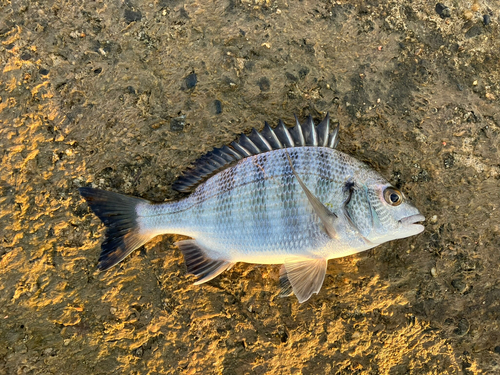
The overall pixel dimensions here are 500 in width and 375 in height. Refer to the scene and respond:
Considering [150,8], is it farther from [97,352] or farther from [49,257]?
[97,352]

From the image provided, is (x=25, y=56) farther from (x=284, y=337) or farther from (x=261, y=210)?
(x=284, y=337)

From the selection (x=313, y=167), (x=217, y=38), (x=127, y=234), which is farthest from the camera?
(x=217, y=38)

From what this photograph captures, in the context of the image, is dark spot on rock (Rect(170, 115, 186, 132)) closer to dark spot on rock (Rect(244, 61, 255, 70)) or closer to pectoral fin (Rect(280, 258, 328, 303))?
dark spot on rock (Rect(244, 61, 255, 70))

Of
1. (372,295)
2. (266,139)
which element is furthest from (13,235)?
(372,295)

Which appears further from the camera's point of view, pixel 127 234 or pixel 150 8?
pixel 150 8

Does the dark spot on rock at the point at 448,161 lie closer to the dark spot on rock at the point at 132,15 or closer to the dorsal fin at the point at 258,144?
the dorsal fin at the point at 258,144

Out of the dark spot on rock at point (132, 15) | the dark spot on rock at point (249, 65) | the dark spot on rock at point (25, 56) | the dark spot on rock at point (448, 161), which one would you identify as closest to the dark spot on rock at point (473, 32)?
the dark spot on rock at point (448, 161)

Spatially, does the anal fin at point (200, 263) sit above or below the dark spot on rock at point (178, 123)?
below

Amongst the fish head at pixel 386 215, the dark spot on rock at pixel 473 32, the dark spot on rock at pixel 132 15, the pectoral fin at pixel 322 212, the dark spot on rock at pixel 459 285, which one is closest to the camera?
the pectoral fin at pixel 322 212
